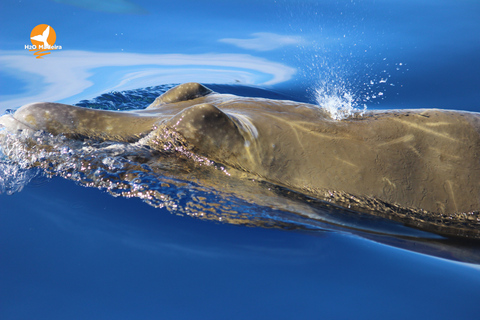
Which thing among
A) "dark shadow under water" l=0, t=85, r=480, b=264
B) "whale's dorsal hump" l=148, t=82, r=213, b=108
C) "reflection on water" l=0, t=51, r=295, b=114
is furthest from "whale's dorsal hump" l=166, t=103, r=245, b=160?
"reflection on water" l=0, t=51, r=295, b=114

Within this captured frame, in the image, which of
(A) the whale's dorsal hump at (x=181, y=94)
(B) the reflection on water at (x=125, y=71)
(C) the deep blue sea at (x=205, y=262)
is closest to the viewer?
(C) the deep blue sea at (x=205, y=262)

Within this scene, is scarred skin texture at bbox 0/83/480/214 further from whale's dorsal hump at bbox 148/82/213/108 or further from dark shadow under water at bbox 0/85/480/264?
whale's dorsal hump at bbox 148/82/213/108

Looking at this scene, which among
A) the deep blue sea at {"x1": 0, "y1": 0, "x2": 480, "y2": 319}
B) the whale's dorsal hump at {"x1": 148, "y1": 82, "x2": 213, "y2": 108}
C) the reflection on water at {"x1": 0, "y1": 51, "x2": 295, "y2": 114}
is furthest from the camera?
the reflection on water at {"x1": 0, "y1": 51, "x2": 295, "y2": 114}

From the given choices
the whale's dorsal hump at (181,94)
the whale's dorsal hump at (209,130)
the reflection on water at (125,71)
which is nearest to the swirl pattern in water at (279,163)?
the whale's dorsal hump at (209,130)

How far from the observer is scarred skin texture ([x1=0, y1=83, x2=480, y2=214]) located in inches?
125

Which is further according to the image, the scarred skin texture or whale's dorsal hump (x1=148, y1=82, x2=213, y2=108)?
whale's dorsal hump (x1=148, y1=82, x2=213, y2=108)

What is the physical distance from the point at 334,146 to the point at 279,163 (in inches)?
17.8

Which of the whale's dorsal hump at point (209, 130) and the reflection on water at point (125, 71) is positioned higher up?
the reflection on water at point (125, 71)

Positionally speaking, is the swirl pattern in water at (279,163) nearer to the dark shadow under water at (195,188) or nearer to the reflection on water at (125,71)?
the dark shadow under water at (195,188)

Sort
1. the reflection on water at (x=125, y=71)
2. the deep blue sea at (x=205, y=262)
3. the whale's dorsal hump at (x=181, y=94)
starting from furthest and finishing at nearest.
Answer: the reflection on water at (x=125, y=71)
the whale's dorsal hump at (x=181, y=94)
the deep blue sea at (x=205, y=262)

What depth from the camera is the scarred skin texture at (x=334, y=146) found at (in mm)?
3180

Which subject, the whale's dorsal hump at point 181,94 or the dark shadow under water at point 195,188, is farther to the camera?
the whale's dorsal hump at point 181,94

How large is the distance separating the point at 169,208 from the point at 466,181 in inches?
89.5

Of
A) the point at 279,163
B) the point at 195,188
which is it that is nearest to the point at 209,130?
the point at 195,188
